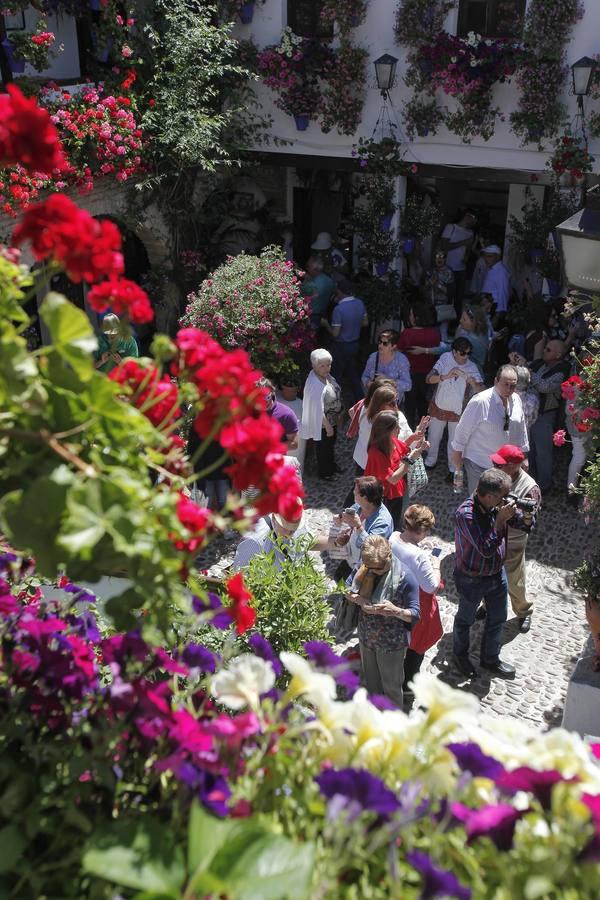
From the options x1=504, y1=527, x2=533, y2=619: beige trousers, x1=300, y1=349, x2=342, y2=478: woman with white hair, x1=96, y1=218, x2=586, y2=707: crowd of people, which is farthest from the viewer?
x1=300, y1=349, x2=342, y2=478: woman with white hair

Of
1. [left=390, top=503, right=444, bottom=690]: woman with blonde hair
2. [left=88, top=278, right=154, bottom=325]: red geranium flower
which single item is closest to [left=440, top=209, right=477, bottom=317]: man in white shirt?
[left=390, top=503, right=444, bottom=690]: woman with blonde hair

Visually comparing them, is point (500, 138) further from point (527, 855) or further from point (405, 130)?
point (527, 855)

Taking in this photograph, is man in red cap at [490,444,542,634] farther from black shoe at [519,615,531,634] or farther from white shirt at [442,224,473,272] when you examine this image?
white shirt at [442,224,473,272]

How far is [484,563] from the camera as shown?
5.52 m

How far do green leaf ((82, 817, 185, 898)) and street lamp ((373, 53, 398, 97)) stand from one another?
33.2 ft

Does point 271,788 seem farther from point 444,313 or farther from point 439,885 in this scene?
point 444,313

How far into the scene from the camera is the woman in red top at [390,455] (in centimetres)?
648

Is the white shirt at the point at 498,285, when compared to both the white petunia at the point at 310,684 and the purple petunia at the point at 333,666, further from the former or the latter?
the white petunia at the point at 310,684

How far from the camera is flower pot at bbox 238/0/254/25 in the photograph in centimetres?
1073

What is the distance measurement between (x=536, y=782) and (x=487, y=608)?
4414 mm

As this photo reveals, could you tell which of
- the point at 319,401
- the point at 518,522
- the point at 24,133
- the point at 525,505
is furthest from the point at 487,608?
the point at 24,133

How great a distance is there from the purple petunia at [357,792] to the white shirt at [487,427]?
5625mm

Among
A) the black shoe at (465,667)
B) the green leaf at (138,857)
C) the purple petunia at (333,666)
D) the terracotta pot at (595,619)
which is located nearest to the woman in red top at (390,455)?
the black shoe at (465,667)

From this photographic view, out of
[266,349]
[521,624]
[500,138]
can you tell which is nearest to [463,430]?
[521,624]
